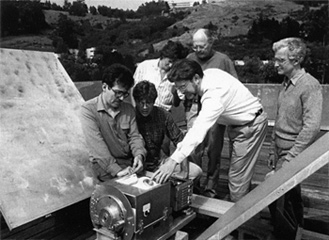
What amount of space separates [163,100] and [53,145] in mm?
1161

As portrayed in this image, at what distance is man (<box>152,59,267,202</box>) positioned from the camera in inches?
77.7

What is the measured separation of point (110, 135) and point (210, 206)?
2.99 ft

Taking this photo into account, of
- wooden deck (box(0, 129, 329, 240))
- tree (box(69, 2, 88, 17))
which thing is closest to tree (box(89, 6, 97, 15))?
tree (box(69, 2, 88, 17))

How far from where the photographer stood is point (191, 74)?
6.89 ft

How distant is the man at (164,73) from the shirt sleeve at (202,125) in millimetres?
1014

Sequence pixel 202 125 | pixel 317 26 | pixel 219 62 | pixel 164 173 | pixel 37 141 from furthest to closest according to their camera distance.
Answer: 1. pixel 317 26
2. pixel 219 62
3. pixel 37 141
4. pixel 202 125
5. pixel 164 173

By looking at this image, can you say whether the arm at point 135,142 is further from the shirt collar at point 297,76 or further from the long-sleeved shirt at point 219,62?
the shirt collar at point 297,76

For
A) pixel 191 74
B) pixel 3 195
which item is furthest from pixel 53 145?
pixel 191 74

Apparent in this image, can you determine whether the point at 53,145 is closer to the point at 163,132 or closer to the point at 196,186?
the point at 163,132

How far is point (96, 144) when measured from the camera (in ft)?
7.66

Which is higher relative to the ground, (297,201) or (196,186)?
(297,201)

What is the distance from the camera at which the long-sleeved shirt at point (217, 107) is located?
1.97 m

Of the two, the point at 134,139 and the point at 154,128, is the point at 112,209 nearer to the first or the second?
the point at 134,139

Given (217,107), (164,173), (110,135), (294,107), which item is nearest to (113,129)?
(110,135)
